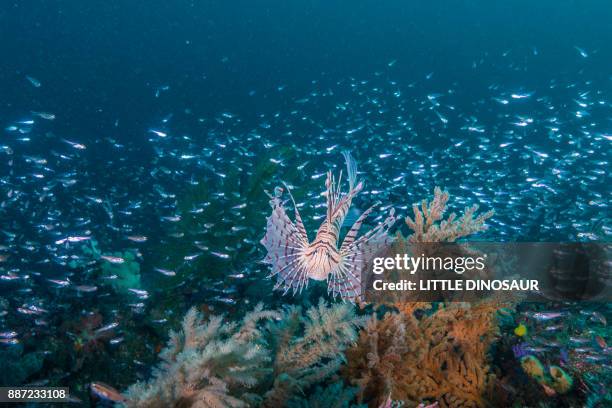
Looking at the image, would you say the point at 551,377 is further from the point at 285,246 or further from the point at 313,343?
the point at 285,246

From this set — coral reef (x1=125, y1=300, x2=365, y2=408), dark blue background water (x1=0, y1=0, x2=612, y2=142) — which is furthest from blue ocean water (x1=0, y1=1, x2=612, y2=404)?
coral reef (x1=125, y1=300, x2=365, y2=408)

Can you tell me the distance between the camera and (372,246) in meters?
3.67

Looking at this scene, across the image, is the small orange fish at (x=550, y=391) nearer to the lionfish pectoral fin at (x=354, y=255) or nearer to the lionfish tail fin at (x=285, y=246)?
→ the lionfish pectoral fin at (x=354, y=255)

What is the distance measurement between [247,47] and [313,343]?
316 feet

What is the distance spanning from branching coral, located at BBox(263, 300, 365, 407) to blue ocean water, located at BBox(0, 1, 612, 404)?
3055 millimetres

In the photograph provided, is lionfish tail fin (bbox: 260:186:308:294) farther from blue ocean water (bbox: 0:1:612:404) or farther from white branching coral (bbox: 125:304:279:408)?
blue ocean water (bbox: 0:1:612:404)

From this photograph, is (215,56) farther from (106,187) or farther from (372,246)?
(372,246)

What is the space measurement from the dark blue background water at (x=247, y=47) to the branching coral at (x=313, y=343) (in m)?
49.0

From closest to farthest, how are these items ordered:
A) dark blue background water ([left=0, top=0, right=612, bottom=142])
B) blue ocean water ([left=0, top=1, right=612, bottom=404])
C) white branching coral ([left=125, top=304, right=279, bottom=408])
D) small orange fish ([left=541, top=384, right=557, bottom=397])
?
white branching coral ([left=125, top=304, right=279, bottom=408]), small orange fish ([left=541, top=384, right=557, bottom=397]), blue ocean water ([left=0, top=1, right=612, bottom=404]), dark blue background water ([left=0, top=0, right=612, bottom=142])

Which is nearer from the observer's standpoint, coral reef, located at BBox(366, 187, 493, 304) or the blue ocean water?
coral reef, located at BBox(366, 187, 493, 304)

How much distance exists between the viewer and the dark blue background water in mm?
57844

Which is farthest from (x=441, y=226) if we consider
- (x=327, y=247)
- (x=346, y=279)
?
(x=327, y=247)

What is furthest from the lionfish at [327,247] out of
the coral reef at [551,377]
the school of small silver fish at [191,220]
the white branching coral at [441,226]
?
the coral reef at [551,377]

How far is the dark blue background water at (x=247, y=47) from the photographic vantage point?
190 feet
